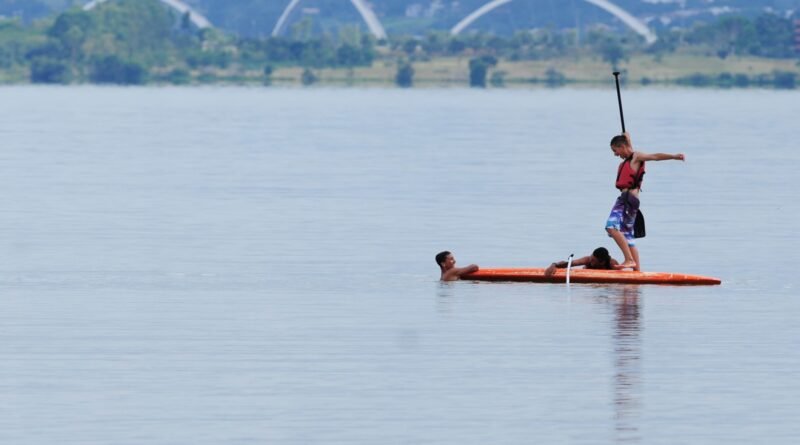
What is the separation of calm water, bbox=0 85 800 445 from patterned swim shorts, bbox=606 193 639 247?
1203mm

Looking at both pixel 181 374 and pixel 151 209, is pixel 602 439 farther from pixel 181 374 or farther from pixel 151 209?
pixel 151 209

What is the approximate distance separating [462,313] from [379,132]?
7831 cm

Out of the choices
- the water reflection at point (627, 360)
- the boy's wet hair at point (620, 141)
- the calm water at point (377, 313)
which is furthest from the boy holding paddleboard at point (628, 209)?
the calm water at point (377, 313)

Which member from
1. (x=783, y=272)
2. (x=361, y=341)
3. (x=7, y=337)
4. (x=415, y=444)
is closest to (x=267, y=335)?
(x=361, y=341)

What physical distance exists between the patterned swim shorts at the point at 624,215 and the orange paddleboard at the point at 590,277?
2.28 ft

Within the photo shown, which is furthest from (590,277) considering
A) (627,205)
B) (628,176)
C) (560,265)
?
(628,176)

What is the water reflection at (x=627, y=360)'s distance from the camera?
816 inches

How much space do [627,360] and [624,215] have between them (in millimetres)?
7478

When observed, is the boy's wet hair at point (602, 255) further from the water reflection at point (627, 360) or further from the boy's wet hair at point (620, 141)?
the boy's wet hair at point (620, 141)

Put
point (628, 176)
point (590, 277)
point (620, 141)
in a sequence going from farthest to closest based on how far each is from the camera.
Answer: point (628, 176) < point (590, 277) < point (620, 141)

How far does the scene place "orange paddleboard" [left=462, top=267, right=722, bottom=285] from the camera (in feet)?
102

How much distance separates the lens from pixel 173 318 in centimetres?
2775

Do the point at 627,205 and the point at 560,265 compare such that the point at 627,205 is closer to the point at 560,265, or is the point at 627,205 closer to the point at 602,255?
the point at 602,255

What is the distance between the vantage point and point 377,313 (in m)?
28.6
